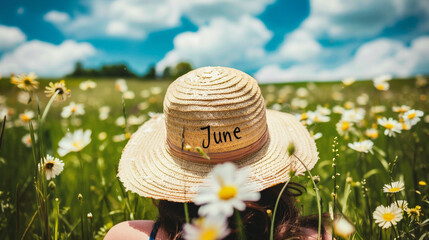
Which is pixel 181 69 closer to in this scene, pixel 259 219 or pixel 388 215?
pixel 259 219

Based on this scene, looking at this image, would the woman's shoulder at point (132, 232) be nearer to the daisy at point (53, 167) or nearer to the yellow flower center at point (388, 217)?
the daisy at point (53, 167)

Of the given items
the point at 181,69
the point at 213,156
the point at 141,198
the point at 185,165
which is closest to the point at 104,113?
the point at 181,69

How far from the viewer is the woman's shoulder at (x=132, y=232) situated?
1.22 metres

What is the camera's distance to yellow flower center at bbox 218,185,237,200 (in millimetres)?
592

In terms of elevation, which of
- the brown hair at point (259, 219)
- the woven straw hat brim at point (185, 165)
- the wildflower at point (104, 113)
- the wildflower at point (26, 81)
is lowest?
the brown hair at point (259, 219)

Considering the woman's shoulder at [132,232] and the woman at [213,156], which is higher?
the woman at [213,156]

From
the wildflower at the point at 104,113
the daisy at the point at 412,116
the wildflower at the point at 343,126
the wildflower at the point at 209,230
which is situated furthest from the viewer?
the wildflower at the point at 104,113

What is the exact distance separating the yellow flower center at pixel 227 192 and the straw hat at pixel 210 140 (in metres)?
0.44

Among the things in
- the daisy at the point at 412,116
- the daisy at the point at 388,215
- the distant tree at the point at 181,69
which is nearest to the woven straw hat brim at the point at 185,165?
the daisy at the point at 388,215

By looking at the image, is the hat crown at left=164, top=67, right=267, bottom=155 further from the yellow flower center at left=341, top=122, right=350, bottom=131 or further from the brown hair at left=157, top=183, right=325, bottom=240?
the yellow flower center at left=341, top=122, right=350, bottom=131

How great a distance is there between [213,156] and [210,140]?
0.25 ft

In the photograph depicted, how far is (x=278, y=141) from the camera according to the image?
1.36m

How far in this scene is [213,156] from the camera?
113 centimetres

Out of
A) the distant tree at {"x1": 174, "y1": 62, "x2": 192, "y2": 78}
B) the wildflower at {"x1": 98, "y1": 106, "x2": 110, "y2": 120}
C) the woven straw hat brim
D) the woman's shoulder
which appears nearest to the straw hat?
the woven straw hat brim
